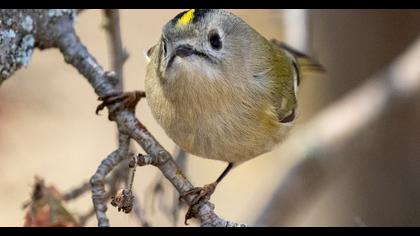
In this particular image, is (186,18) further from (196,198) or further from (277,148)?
(277,148)

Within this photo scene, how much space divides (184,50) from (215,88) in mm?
131

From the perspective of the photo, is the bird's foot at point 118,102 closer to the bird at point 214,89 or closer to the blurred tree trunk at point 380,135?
the bird at point 214,89

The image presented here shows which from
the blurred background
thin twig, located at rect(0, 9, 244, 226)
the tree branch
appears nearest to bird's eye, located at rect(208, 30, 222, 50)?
thin twig, located at rect(0, 9, 244, 226)

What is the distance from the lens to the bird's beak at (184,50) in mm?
1185

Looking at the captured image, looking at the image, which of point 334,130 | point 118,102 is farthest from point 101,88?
point 334,130

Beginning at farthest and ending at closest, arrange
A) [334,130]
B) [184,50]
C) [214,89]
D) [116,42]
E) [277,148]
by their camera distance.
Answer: [334,130], [277,148], [116,42], [214,89], [184,50]

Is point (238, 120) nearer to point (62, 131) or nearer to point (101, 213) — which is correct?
point (101, 213)

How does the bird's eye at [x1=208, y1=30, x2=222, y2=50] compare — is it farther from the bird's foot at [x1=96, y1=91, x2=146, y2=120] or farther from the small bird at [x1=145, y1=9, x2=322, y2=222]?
the bird's foot at [x1=96, y1=91, x2=146, y2=120]

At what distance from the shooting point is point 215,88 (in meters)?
1.29

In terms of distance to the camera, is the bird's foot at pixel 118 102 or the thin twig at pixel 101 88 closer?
the thin twig at pixel 101 88

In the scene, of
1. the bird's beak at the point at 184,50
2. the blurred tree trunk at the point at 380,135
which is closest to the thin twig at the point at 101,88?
the bird's beak at the point at 184,50

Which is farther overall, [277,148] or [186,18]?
[277,148]

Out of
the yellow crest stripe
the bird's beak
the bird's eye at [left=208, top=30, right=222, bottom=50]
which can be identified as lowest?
the bird's eye at [left=208, top=30, right=222, bottom=50]

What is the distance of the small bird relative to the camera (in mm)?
1214
